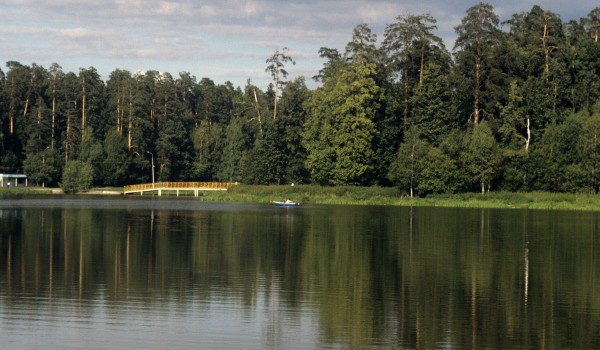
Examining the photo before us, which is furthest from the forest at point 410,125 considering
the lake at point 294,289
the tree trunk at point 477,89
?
the lake at point 294,289

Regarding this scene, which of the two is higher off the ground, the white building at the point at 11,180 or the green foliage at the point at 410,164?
the green foliage at the point at 410,164

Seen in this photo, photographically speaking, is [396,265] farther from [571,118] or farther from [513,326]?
[571,118]

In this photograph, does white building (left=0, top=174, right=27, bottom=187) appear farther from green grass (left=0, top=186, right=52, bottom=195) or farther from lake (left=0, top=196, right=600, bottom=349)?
lake (left=0, top=196, right=600, bottom=349)

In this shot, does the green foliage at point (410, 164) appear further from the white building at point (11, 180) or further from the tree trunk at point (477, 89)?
the white building at point (11, 180)

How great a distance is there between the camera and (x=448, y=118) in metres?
105

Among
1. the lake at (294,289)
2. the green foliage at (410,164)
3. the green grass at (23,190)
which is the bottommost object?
the lake at (294,289)

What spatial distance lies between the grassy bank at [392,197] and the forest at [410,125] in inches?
79.8

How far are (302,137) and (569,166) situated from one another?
40.8m

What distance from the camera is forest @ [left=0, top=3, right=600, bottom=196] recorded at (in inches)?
3760

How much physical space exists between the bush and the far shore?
25197 millimetres

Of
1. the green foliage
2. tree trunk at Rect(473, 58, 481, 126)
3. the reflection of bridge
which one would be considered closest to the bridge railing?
the reflection of bridge

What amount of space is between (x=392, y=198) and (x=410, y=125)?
47.3ft

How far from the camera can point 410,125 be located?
109m

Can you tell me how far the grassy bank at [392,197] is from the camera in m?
87.8
